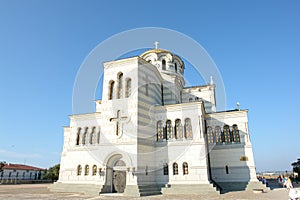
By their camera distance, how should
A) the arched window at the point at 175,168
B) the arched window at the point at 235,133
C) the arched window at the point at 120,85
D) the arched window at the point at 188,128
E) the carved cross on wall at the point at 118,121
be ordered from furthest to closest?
1. the arched window at the point at 235,133
2. the arched window at the point at 120,85
3. the arched window at the point at 188,128
4. the carved cross on wall at the point at 118,121
5. the arched window at the point at 175,168

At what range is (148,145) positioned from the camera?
1906 cm

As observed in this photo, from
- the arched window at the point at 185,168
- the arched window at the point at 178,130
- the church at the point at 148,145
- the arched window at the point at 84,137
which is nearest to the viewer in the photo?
the church at the point at 148,145

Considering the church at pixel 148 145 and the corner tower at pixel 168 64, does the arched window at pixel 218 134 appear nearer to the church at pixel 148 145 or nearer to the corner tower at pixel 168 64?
the church at pixel 148 145

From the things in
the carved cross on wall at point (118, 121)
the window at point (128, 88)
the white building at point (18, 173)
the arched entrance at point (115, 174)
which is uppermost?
the window at point (128, 88)

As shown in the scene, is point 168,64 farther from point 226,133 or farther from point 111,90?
point 226,133

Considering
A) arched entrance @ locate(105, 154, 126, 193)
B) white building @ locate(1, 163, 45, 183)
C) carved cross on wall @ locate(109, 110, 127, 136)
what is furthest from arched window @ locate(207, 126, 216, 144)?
white building @ locate(1, 163, 45, 183)

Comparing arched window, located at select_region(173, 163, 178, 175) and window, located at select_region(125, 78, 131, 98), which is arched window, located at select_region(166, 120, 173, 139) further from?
window, located at select_region(125, 78, 131, 98)

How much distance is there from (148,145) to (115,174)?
13.3 ft

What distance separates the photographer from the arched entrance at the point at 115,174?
18380mm

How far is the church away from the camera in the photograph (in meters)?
17.9

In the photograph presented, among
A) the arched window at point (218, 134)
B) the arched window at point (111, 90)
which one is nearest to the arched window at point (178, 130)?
the arched window at point (218, 134)

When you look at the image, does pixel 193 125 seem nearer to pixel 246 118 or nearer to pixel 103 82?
pixel 246 118

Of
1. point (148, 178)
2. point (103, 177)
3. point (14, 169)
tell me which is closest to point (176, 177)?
point (148, 178)

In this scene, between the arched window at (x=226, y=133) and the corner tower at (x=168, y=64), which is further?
the corner tower at (x=168, y=64)
